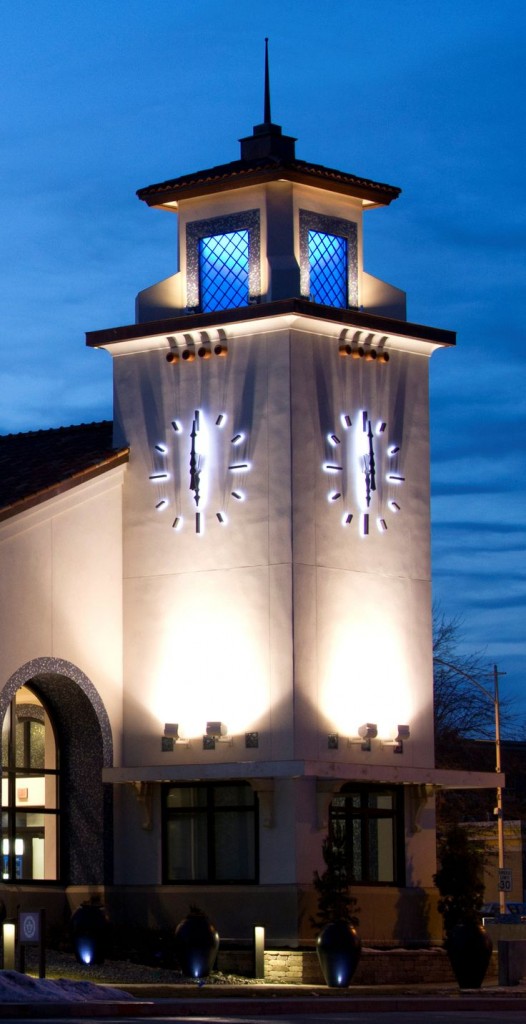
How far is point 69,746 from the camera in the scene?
115 ft

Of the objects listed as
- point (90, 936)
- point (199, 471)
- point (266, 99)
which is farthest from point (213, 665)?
point (266, 99)

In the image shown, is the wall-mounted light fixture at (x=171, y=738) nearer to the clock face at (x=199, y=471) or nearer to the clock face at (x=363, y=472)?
the clock face at (x=199, y=471)

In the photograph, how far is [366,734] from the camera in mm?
33719

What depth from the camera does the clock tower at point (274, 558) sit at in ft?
109

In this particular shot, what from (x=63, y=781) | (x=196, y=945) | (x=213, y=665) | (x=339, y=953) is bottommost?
Result: (x=339, y=953)

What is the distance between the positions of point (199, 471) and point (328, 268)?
13.8 ft

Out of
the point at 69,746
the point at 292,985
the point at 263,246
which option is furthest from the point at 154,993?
the point at 263,246

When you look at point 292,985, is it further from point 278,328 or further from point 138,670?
point 278,328

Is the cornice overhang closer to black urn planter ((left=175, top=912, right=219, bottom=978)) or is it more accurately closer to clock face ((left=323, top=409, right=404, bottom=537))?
clock face ((left=323, top=409, right=404, bottom=537))

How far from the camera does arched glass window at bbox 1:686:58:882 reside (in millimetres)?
34344

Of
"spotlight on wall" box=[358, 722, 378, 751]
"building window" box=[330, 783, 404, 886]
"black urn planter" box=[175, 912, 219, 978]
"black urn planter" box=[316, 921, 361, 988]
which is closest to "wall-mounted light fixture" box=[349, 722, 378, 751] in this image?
"spotlight on wall" box=[358, 722, 378, 751]

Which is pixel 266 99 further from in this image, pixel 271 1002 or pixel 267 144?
pixel 271 1002

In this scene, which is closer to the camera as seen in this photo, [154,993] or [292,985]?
[154,993]

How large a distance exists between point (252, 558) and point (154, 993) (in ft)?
26.8
